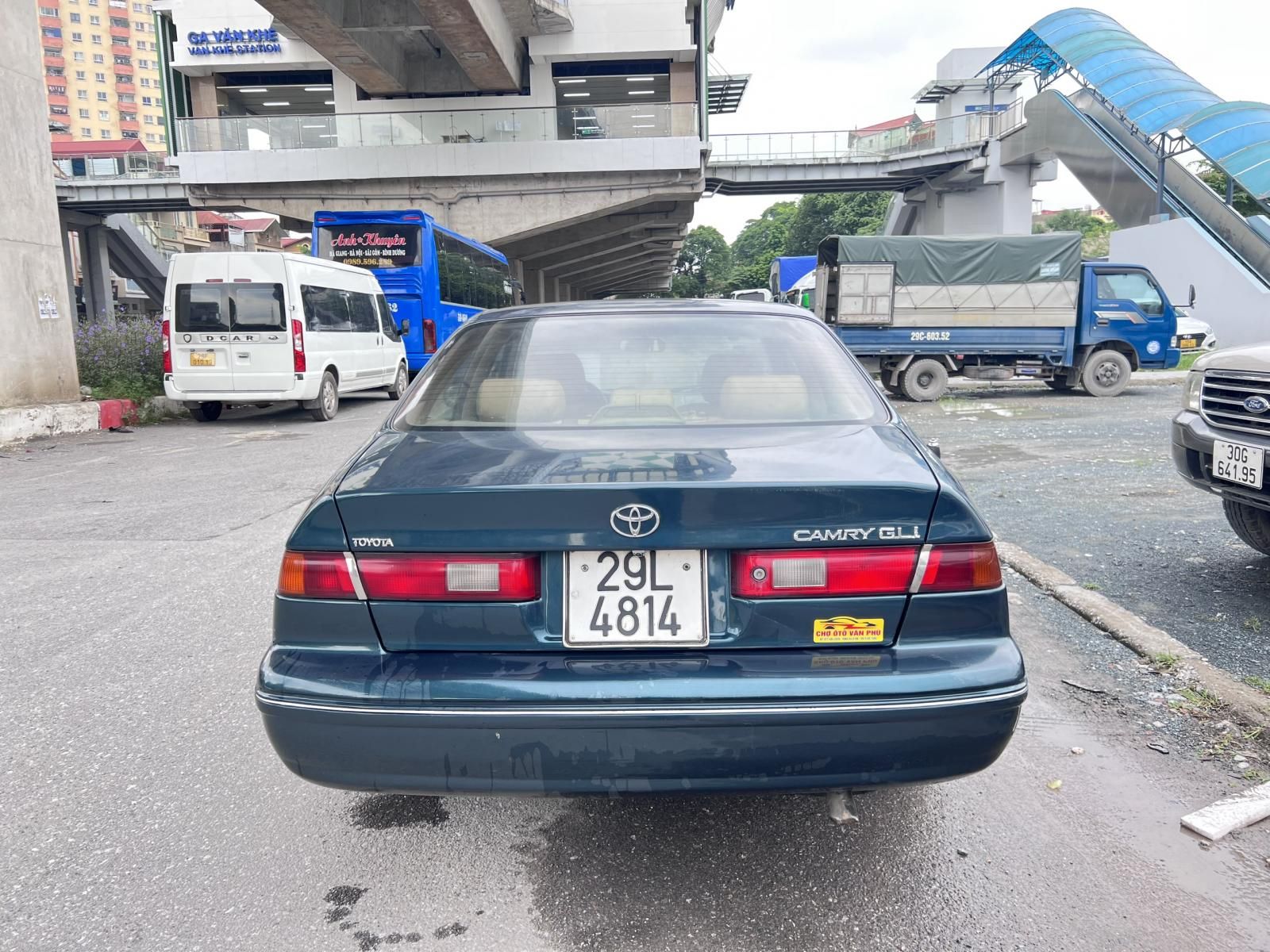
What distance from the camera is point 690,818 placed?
2.68 m

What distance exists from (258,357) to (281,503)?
609cm

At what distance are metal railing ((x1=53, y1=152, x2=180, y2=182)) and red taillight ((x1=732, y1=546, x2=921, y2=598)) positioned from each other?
43.7 meters

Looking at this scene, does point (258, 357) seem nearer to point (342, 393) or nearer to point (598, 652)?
point (342, 393)

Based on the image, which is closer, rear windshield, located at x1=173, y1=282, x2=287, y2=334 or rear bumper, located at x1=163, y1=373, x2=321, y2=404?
rear windshield, located at x1=173, y1=282, x2=287, y2=334

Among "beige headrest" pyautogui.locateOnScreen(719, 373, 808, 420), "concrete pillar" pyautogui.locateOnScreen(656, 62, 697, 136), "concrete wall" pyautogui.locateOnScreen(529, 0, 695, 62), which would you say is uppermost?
"concrete wall" pyautogui.locateOnScreen(529, 0, 695, 62)

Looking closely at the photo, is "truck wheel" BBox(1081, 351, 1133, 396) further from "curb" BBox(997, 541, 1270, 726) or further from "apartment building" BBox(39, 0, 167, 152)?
"apartment building" BBox(39, 0, 167, 152)

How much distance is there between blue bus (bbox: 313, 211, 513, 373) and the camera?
1723cm

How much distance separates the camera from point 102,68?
392 ft

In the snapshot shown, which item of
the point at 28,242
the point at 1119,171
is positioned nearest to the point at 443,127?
the point at 28,242

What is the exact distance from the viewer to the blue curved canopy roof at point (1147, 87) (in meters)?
27.8

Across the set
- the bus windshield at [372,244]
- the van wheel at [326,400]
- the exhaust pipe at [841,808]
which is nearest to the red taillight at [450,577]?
the exhaust pipe at [841,808]

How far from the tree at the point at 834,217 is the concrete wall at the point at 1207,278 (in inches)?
1589

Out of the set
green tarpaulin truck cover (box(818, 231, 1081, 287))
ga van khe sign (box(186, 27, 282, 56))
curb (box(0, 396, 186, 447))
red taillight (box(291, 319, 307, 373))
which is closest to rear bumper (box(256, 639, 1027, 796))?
curb (box(0, 396, 186, 447))

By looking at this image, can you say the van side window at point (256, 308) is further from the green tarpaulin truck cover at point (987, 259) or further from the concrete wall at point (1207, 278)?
the concrete wall at point (1207, 278)
